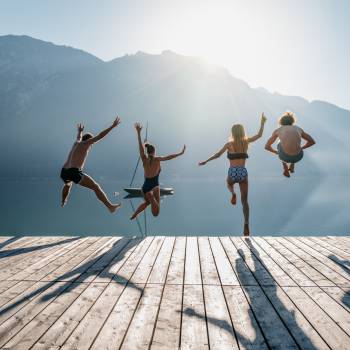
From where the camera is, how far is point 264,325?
264cm

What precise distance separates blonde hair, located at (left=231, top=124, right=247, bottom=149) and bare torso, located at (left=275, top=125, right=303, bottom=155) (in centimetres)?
82

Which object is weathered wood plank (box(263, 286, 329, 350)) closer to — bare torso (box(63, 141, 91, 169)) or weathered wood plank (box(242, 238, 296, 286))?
weathered wood plank (box(242, 238, 296, 286))

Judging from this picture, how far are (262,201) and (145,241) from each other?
89479mm

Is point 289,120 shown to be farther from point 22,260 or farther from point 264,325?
point 22,260

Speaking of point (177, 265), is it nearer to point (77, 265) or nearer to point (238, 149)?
point (77, 265)

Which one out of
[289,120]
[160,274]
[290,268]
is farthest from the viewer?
[289,120]

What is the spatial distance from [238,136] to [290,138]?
1.17m

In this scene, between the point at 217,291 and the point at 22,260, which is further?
the point at 22,260

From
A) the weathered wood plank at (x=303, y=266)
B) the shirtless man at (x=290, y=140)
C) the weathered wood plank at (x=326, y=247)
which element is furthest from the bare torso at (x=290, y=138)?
the weathered wood plank at (x=303, y=266)

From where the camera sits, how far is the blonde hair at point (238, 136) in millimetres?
7090

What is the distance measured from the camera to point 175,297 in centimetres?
326

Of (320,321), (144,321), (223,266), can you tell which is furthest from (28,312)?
(320,321)

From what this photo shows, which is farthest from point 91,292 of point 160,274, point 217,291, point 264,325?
point 264,325

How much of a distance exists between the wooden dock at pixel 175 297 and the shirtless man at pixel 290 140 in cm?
218
